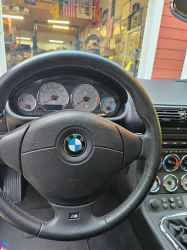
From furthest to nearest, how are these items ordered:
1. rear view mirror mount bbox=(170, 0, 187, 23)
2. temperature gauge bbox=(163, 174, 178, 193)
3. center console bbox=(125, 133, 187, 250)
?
rear view mirror mount bbox=(170, 0, 187, 23) < temperature gauge bbox=(163, 174, 178, 193) < center console bbox=(125, 133, 187, 250)

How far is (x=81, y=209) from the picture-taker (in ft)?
1.98

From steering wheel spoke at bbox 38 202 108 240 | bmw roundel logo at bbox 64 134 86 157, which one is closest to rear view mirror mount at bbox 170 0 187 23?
bmw roundel logo at bbox 64 134 86 157

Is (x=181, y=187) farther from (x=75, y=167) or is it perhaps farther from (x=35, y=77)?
(x=35, y=77)

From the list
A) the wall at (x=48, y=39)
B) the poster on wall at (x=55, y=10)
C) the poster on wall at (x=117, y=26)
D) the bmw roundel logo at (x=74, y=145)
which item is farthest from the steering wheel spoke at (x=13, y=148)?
the poster on wall at (x=117, y=26)

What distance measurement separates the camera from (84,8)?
187 cm

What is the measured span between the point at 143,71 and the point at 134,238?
171 cm

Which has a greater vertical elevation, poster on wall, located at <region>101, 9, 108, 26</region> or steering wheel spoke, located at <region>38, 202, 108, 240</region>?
poster on wall, located at <region>101, 9, 108, 26</region>

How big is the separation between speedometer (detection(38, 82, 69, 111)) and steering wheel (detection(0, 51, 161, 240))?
406mm

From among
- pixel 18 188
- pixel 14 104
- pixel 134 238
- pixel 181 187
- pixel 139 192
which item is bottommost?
pixel 134 238

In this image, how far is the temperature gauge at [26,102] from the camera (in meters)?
0.97

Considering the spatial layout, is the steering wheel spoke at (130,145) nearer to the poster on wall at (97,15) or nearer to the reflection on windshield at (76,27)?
the reflection on windshield at (76,27)

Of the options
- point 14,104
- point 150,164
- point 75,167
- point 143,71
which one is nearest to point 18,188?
point 14,104

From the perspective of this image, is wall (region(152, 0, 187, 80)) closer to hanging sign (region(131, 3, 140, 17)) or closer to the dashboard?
hanging sign (region(131, 3, 140, 17))

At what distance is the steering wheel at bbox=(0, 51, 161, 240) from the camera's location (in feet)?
1.82
